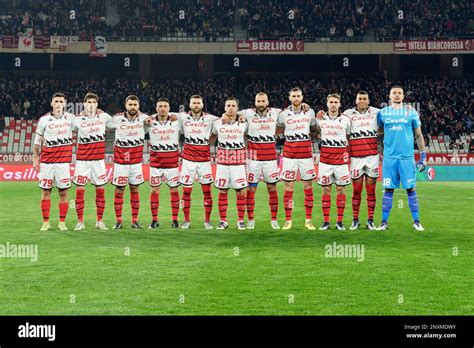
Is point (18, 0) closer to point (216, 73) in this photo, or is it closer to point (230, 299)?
point (216, 73)

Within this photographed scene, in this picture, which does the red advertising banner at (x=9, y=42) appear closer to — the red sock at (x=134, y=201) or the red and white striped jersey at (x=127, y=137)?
the red and white striped jersey at (x=127, y=137)

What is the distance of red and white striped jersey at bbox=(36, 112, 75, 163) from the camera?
44.5ft

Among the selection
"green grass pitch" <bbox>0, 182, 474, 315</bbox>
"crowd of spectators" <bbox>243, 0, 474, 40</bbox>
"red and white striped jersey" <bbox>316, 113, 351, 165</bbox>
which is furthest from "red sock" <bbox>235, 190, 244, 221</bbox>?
"crowd of spectators" <bbox>243, 0, 474, 40</bbox>

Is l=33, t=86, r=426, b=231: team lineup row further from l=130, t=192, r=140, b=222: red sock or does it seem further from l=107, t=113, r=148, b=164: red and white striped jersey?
l=130, t=192, r=140, b=222: red sock

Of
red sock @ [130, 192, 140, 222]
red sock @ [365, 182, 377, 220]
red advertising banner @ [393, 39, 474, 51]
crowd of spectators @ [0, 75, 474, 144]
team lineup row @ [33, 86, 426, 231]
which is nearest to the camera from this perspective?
team lineup row @ [33, 86, 426, 231]

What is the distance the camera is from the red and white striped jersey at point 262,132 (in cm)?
1353

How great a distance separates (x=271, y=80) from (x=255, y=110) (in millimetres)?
34191

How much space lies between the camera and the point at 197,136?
13.7 meters

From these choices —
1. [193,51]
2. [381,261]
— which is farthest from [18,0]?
[381,261]

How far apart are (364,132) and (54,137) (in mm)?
5675

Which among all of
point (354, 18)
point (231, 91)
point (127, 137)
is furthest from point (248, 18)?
point (127, 137)

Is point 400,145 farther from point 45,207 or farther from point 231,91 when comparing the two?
point 231,91

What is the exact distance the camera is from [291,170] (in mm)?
13570

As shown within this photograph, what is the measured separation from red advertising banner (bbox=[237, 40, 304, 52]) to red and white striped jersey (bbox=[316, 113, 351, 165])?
30.5 m
